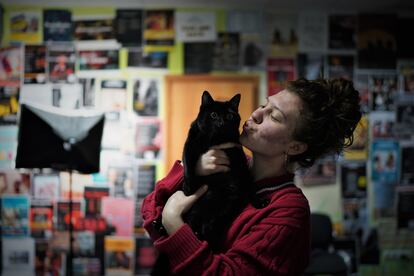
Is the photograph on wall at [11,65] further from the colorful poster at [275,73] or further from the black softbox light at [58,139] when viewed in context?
the colorful poster at [275,73]

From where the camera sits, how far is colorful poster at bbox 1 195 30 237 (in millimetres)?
2719

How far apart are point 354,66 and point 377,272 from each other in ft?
5.58

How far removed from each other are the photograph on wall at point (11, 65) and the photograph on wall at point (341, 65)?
2460 millimetres

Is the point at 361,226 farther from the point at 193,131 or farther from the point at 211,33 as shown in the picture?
the point at 193,131

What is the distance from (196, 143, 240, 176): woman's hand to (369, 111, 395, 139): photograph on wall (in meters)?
2.29

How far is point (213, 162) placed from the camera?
0.87 metres

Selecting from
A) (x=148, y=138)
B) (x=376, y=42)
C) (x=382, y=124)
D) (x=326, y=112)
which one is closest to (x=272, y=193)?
(x=326, y=112)

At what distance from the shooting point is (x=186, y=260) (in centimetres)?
72

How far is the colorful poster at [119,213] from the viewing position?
2.71m

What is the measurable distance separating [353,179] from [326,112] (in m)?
2.21

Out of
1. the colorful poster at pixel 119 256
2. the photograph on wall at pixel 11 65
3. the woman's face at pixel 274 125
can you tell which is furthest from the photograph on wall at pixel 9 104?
the woman's face at pixel 274 125

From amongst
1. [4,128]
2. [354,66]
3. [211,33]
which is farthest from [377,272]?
[4,128]

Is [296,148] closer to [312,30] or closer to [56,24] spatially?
[312,30]

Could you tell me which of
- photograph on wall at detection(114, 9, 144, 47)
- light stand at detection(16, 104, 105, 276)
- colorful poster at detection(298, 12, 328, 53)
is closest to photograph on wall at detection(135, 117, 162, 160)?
photograph on wall at detection(114, 9, 144, 47)
